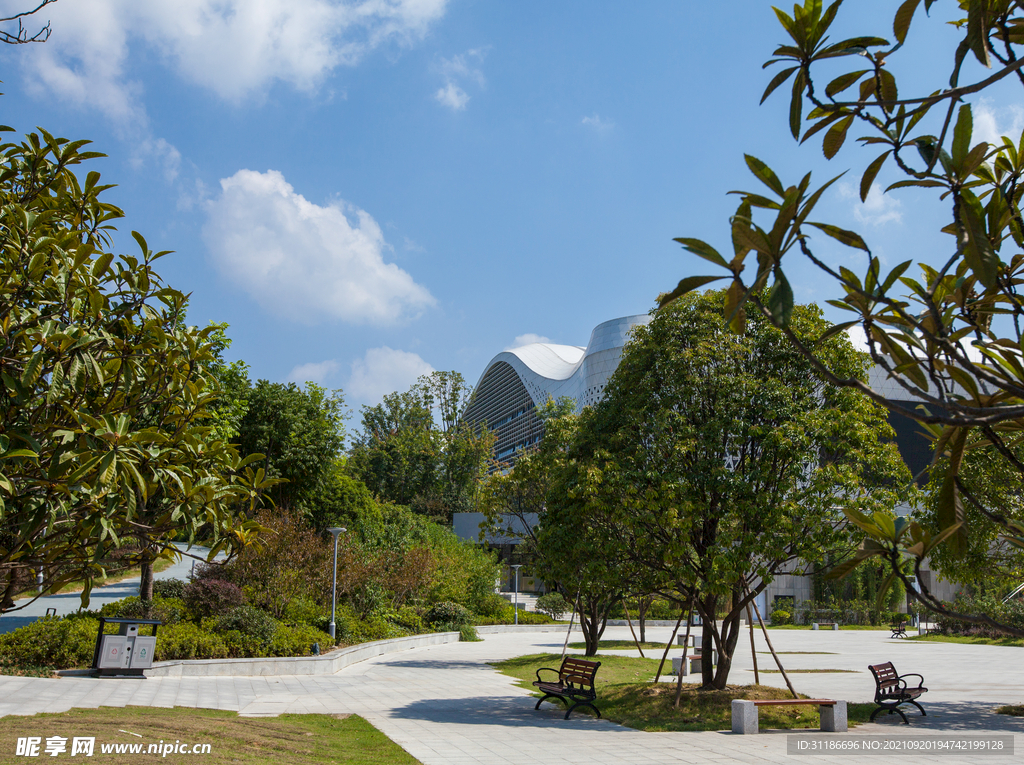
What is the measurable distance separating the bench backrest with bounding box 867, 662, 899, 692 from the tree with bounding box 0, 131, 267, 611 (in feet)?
35.2

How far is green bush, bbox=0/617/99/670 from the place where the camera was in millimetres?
13086

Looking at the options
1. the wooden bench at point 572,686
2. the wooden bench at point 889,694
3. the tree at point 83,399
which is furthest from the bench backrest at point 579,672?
the tree at point 83,399

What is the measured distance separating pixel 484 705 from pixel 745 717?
440 centimetres

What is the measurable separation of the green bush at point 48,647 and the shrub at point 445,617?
1416 centimetres

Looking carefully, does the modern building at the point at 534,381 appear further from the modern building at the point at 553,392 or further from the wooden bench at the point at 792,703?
the wooden bench at the point at 792,703

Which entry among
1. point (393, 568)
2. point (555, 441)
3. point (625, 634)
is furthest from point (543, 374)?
point (555, 441)

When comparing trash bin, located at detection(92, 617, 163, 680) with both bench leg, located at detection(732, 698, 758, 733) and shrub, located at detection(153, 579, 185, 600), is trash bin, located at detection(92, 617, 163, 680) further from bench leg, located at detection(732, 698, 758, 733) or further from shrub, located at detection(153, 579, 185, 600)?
bench leg, located at detection(732, 698, 758, 733)

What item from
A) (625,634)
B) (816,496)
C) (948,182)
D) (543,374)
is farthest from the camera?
(543,374)

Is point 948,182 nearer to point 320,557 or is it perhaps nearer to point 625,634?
point 320,557

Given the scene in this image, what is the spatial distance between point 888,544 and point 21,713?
10.0 meters

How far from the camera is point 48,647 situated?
43.9 ft

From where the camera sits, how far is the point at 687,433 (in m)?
11.3

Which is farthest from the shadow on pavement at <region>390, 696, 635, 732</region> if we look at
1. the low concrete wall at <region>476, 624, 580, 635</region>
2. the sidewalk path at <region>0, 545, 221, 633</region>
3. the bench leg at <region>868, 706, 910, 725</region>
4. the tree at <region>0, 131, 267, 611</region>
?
the low concrete wall at <region>476, 624, 580, 635</region>

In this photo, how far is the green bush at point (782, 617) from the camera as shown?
131 ft
